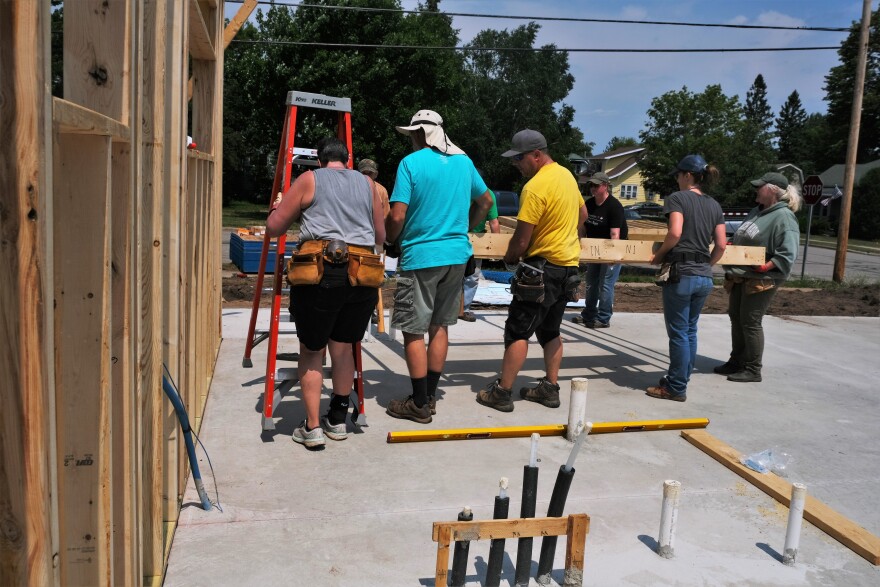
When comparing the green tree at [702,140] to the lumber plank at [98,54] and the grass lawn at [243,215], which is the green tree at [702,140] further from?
the lumber plank at [98,54]

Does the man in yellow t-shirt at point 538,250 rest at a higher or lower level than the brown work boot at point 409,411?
higher

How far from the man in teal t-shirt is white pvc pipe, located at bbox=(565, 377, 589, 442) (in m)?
0.99

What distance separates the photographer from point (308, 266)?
4.23m

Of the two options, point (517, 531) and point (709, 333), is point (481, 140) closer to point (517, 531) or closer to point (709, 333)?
point (709, 333)

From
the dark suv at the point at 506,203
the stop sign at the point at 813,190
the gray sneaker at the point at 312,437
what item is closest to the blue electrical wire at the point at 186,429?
the gray sneaker at the point at 312,437

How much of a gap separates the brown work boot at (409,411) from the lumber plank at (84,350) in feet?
10.5

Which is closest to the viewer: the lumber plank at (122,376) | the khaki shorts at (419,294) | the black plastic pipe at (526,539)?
the lumber plank at (122,376)

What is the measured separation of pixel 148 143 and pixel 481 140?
45006 mm

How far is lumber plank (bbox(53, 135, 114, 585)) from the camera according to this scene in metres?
1.93

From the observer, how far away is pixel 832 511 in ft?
13.1

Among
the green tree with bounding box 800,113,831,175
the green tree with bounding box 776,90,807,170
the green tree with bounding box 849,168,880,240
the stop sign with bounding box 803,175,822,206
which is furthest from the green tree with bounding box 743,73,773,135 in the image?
the stop sign with bounding box 803,175,822,206

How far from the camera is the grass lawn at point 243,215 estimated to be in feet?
91.5

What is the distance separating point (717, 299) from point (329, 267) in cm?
1005

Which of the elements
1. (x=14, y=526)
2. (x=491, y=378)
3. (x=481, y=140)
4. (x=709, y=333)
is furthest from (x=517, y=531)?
(x=481, y=140)
